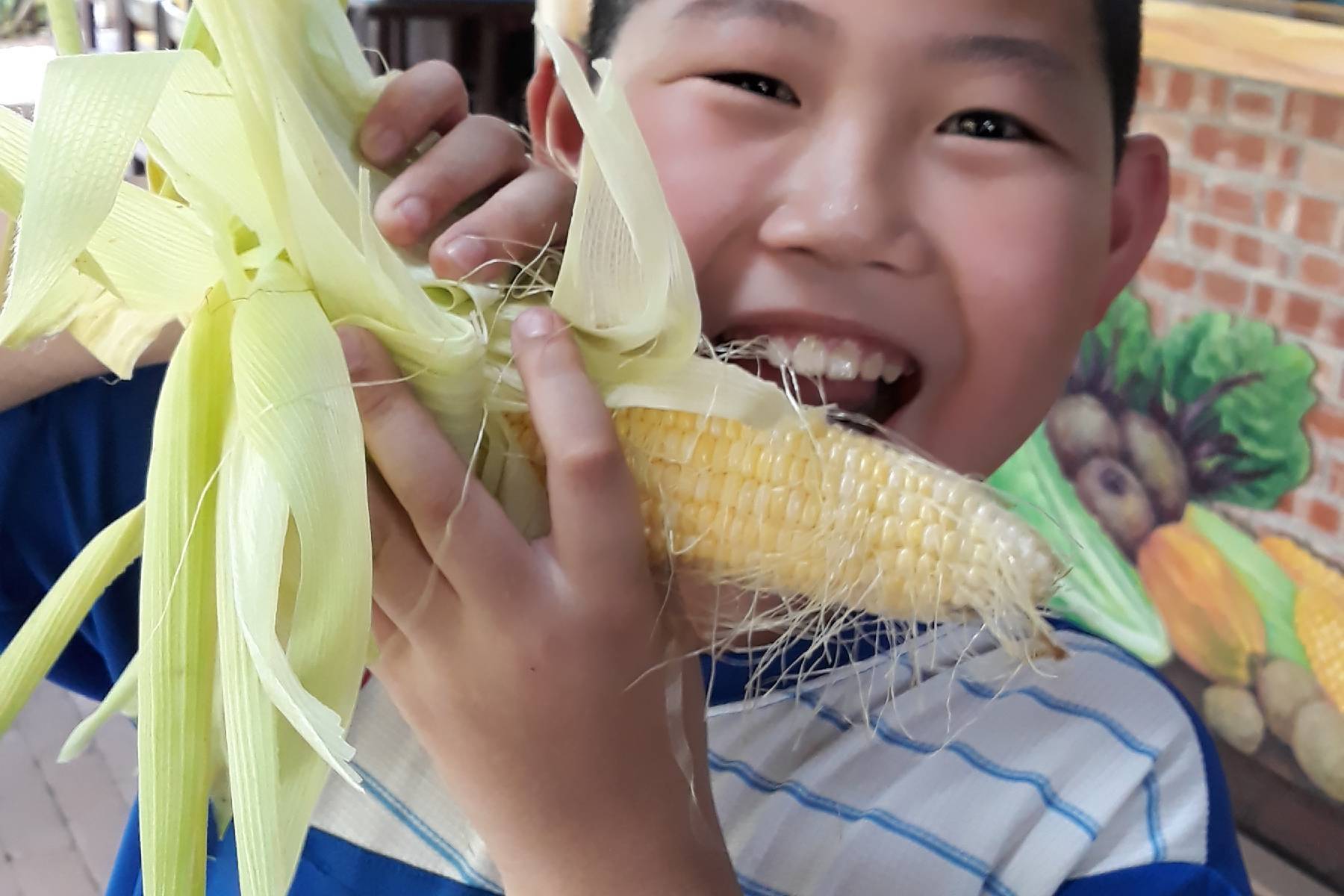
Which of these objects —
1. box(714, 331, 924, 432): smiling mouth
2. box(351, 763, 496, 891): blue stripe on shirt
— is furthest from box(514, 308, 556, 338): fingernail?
box(351, 763, 496, 891): blue stripe on shirt

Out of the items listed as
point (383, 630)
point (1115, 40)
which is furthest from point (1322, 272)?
point (383, 630)

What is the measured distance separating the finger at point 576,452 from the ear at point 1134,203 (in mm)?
433

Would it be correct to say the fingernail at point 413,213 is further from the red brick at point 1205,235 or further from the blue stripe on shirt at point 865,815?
the red brick at point 1205,235

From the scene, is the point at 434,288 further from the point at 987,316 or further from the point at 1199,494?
the point at 1199,494

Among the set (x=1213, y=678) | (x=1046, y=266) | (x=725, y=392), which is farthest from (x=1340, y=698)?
(x=725, y=392)

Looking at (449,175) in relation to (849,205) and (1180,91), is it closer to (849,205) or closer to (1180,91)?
Result: (849,205)

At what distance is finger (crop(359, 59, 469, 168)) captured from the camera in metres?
0.51

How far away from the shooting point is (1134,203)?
2.42ft

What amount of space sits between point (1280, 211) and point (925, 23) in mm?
1272

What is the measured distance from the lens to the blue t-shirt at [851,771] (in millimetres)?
612

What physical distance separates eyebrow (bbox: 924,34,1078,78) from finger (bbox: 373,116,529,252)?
0.22 m

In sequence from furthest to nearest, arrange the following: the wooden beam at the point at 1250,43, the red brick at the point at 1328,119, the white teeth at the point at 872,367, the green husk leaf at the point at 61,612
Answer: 1. the red brick at the point at 1328,119
2. the wooden beam at the point at 1250,43
3. the white teeth at the point at 872,367
4. the green husk leaf at the point at 61,612

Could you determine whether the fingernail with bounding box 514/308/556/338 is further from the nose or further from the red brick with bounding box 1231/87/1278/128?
the red brick with bounding box 1231/87/1278/128

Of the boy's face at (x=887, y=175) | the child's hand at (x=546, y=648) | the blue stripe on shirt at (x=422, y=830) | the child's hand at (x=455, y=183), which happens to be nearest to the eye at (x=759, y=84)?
the boy's face at (x=887, y=175)
